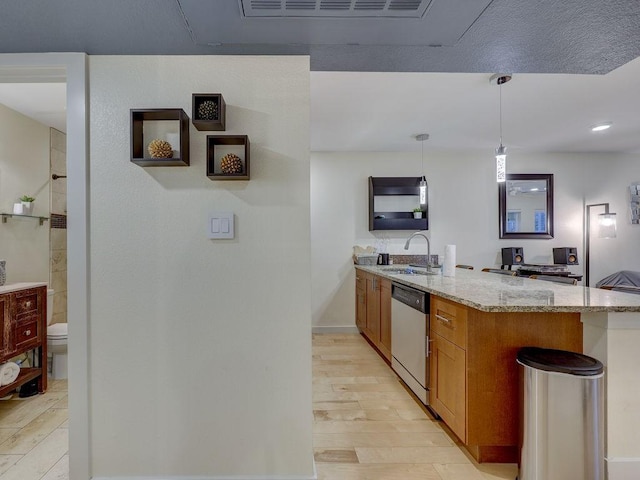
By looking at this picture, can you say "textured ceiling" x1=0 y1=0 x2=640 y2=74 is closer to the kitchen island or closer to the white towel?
the kitchen island

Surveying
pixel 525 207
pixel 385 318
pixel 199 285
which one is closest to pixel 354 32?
pixel 199 285

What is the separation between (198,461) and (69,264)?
3.73 feet

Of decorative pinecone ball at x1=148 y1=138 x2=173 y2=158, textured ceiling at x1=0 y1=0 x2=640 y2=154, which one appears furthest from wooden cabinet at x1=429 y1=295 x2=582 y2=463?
decorative pinecone ball at x1=148 y1=138 x2=173 y2=158

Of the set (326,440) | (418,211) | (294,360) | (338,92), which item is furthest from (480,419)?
(418,211)

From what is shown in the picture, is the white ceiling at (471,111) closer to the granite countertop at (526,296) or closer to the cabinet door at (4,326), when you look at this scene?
the granite countertop at (526,296)

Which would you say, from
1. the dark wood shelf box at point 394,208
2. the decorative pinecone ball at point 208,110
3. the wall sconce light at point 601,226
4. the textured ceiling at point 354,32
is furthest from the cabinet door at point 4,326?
the wall sconce light at point 601,226

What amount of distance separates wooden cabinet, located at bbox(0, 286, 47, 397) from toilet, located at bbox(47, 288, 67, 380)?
10 cm

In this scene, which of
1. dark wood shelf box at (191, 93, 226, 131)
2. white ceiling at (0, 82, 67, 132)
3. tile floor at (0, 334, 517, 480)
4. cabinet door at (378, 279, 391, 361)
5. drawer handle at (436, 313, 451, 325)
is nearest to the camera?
dark wood shelf box at (191, 93, 226, 131)

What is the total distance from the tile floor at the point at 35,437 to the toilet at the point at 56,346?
0.83 feet

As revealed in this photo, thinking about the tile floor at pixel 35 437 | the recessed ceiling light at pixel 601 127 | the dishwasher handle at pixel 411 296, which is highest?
the recessed ceiling light at pixel 601 127

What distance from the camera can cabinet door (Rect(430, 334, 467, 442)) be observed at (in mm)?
1935

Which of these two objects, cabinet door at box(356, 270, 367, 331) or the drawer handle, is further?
cabinet door at box(356, 270, 367, 331)

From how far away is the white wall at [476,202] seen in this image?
485 centimetres

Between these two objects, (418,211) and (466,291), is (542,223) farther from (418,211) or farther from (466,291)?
(466,291)
